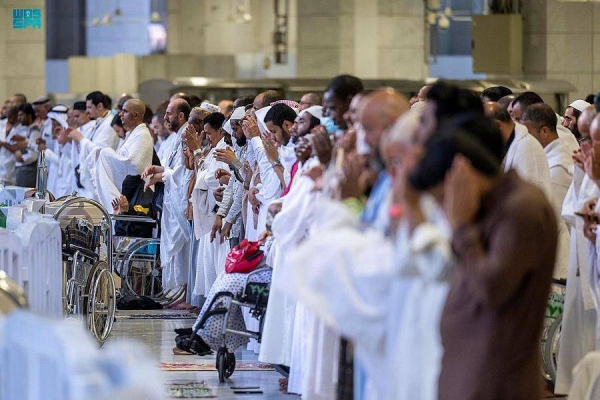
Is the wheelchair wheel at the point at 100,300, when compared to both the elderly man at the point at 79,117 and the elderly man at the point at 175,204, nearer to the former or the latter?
the elderly man at the point at 175,204

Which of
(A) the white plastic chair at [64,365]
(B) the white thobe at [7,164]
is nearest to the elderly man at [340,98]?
(A) the white plastic chair at [64,365]

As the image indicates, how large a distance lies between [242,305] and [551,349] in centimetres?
179

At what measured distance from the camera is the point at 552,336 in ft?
26.9

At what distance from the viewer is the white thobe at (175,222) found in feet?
41.4

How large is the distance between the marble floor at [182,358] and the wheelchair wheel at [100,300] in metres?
0.34

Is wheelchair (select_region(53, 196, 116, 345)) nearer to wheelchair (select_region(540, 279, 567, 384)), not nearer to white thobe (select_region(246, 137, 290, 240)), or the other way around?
white thobe (select_region(246, 137, 290, 240))

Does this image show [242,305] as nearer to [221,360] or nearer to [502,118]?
[221,360]

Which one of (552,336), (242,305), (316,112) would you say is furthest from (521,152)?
(242,305)

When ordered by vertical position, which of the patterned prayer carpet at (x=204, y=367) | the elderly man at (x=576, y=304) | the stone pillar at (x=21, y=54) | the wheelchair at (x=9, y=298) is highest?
the stone pillar at (x=21, y=54)

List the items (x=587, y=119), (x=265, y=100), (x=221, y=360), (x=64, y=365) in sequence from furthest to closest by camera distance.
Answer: (x=265, y=100)
(x=221, y=360)
(x=587, y=119)
(x=64, y=365)

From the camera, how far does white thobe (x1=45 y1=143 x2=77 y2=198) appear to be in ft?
55.5

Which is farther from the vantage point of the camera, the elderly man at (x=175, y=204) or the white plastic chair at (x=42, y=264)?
the elderly man at (x=175, y=204)

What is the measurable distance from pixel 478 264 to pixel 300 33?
21045 mm

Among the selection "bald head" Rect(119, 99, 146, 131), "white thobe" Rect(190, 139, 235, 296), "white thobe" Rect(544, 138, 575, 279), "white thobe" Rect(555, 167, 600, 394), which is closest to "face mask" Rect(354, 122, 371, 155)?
"white thobe" Rect(555, 167, 600, 394)
